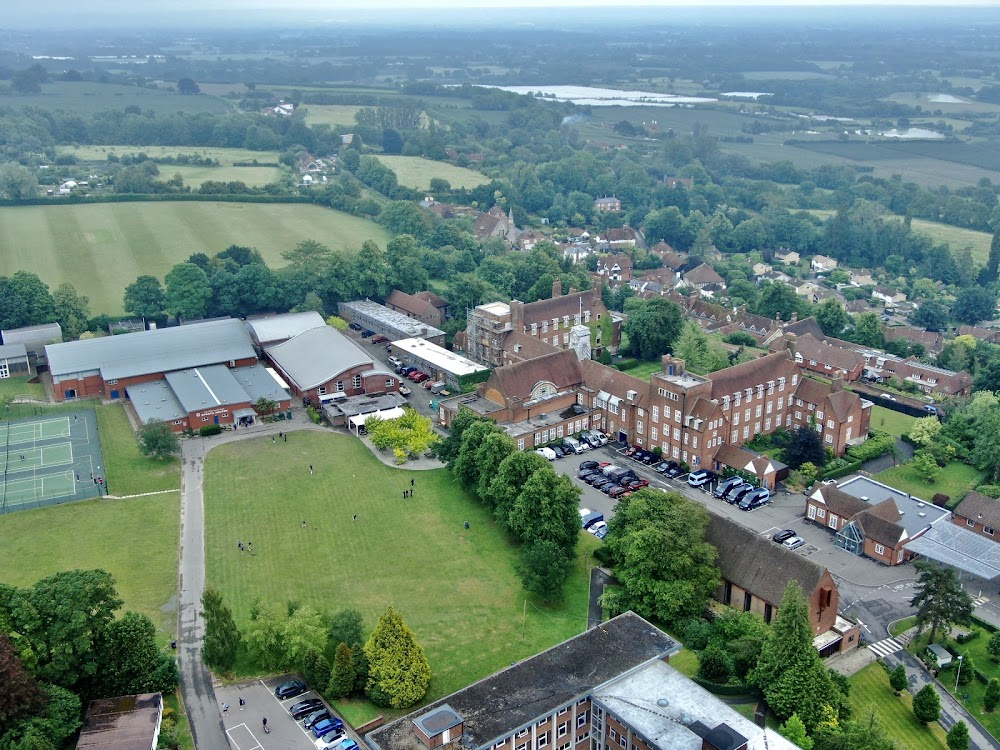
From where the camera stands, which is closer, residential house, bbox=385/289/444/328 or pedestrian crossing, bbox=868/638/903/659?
pedestrian crossing, bbox=868/638/903/659

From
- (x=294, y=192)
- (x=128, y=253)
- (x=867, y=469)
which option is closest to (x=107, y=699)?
(x=867, y=469)

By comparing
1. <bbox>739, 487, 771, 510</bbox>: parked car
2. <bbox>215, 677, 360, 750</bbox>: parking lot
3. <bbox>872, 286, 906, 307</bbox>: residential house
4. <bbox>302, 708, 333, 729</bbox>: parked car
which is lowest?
<bbox>872, 286, 906, 307</bbox>: residential house

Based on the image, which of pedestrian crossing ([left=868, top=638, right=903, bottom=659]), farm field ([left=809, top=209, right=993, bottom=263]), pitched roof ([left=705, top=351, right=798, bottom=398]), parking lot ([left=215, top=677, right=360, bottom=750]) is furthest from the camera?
farm field ([left=809, top=209, right=993, bottom=263])

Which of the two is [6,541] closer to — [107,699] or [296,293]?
[107,699]

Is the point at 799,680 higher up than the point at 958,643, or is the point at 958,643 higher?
the point at 799,680

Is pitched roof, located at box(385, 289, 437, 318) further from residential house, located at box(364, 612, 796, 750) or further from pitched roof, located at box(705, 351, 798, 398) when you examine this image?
residential house, located at box(364, 612, 796, 750)

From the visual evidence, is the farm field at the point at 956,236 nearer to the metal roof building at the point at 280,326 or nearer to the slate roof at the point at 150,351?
the metal roof building at the point at 280,326

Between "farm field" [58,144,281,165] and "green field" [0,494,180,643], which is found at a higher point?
"farm field" [58,144,281,165]

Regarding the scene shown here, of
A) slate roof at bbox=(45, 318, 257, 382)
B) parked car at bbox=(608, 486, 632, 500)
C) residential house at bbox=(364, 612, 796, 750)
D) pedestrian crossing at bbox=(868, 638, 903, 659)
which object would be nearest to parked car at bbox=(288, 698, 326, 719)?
residential house at bbox=(364, 612, 796, 750)
